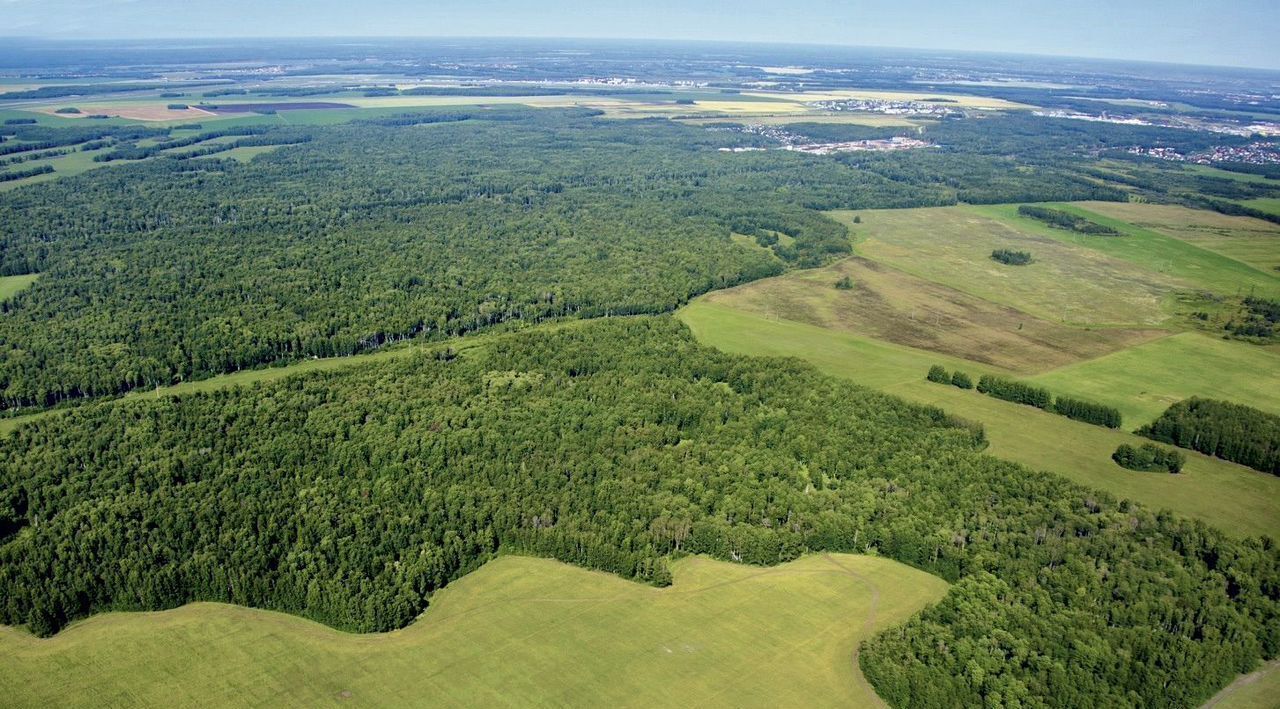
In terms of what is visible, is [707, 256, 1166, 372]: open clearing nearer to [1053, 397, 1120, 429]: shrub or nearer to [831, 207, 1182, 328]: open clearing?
[831, 207, 1182, 328]: open clearing

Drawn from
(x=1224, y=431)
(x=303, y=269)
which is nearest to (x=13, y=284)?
(x=303, y=269)

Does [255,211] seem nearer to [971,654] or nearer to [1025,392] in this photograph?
[1025,392]

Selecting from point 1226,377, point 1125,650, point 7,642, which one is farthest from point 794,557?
point 1226,377

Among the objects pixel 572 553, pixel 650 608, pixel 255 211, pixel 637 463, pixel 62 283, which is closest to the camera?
pixel 650 608

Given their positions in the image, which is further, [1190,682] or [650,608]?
[650,608]

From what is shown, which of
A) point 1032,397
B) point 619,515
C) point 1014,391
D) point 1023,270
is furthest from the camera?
point 1023,270

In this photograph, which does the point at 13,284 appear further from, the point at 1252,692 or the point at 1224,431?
the point at 1224,431
